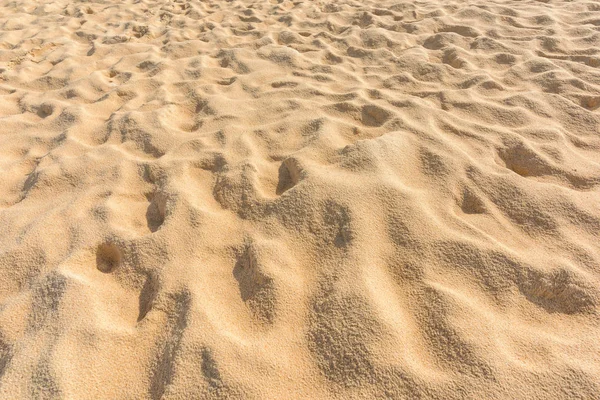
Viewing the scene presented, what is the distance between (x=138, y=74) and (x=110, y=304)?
2184 millimetres

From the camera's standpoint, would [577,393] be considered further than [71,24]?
No

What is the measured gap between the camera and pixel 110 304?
1270mm

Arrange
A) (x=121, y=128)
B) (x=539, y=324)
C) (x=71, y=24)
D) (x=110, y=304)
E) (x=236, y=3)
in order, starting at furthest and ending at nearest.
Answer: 1. (x=236, y=3)
2. (x=71, y=24)
3. (x=121, y=128)
4. (x=110, y=304)
5. (x=539, y=324)

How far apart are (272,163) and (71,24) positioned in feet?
11.6

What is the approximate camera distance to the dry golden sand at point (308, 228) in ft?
3.43

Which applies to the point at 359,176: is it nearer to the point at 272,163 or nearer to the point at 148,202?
the point at 272,163

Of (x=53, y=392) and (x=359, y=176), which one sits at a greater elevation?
(x=359, y=176)

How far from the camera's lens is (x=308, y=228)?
1.44 m

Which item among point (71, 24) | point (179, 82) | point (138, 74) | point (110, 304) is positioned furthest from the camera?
point (71, 24)

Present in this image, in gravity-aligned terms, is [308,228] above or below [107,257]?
above

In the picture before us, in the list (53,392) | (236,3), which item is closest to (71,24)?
(236,3)

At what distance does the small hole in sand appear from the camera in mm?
1423

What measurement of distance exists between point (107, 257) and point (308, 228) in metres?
0.77

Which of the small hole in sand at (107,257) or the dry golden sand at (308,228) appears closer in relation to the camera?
the dry golden sand at (308,228)
